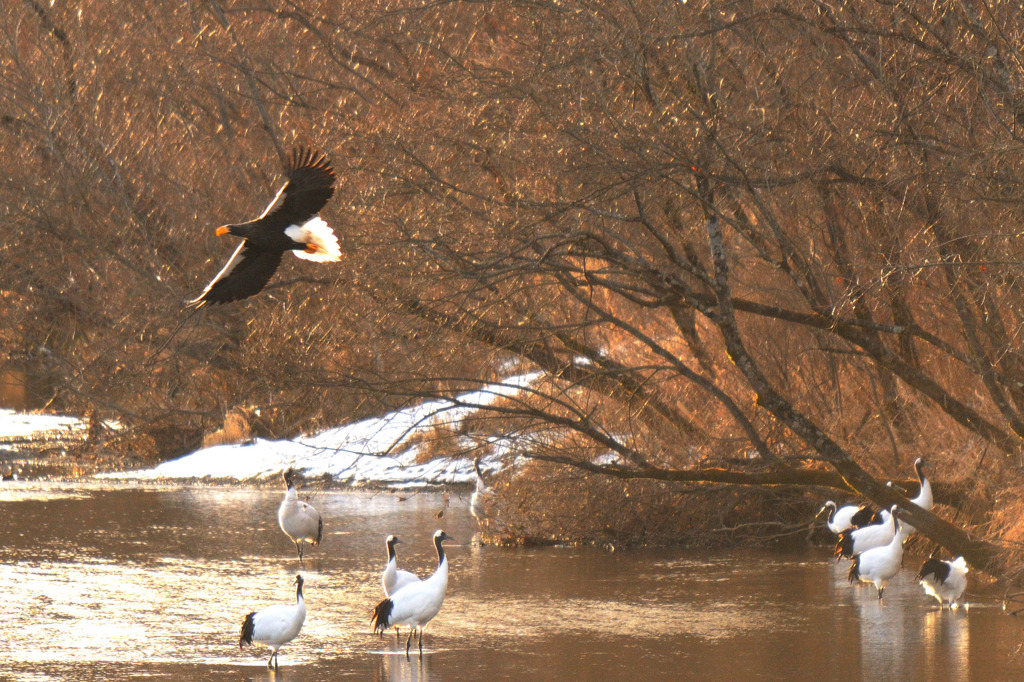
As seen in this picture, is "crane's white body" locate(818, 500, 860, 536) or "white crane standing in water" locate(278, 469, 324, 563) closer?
"crane's white body" locate(818, 500, 860, 536)

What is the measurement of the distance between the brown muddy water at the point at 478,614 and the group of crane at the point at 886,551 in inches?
9.3

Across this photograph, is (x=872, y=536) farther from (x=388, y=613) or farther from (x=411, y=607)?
(x=388, y=613)

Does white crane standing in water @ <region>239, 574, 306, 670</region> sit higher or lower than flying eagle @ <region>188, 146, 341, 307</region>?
lower

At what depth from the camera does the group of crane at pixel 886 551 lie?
11.3 metres

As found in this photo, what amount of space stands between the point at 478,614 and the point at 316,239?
383 centimetres

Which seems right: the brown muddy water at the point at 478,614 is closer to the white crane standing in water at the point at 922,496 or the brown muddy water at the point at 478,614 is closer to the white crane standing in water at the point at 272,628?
the white crane standing in water at the point at 272,628

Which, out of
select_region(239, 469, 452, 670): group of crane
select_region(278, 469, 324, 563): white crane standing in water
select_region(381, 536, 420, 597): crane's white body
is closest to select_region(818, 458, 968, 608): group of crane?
select_region(239, 469, 452, 670): group of crane

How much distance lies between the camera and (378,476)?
2314 cm

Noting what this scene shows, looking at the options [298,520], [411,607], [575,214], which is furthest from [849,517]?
[298,520]

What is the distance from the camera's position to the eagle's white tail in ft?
31.9

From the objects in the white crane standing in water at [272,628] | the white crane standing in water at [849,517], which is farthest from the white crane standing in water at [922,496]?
the white crane standing in water at [272,628]

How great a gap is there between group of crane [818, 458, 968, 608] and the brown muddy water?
237mm

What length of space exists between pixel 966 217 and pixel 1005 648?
11.9ft

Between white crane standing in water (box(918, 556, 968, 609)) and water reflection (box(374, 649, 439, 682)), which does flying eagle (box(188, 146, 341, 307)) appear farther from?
white crane standing in water (box(918, 556, 968, 609))
